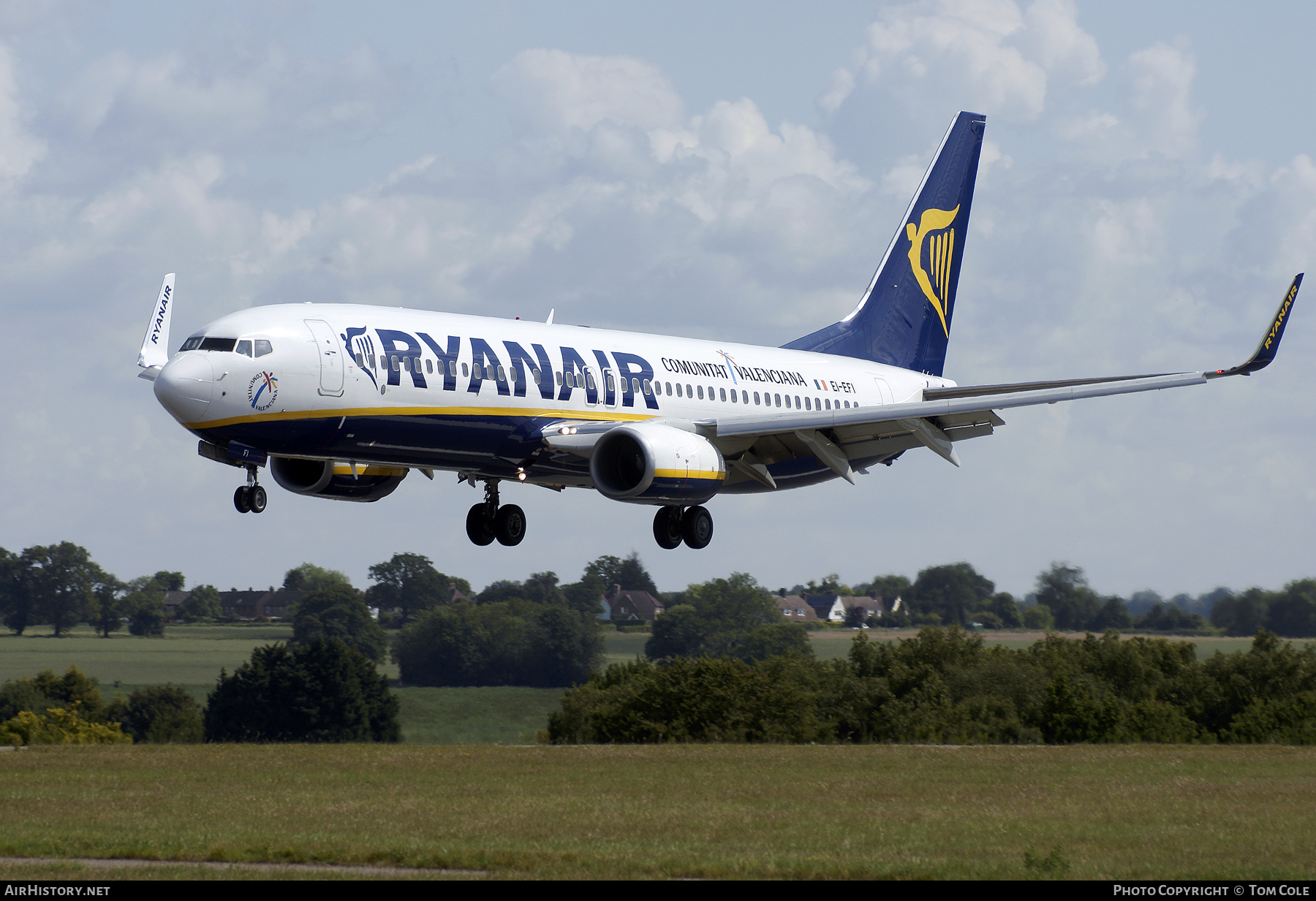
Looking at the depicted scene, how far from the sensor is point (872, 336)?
55062mm

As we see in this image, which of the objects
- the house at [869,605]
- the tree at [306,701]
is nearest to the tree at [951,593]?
the house at [869,605]

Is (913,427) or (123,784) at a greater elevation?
(913,427)

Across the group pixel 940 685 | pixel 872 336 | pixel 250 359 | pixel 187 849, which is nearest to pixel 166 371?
pixel 250 359

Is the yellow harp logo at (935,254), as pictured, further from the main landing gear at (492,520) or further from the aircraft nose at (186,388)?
the aircraft nose at (186,388)

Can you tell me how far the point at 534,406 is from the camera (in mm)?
38625

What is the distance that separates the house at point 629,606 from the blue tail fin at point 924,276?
77857 millimetres

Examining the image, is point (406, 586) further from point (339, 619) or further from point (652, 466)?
point (652, 466)

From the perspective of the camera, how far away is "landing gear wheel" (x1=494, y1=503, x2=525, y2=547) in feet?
149

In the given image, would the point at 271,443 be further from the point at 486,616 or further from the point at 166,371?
the point at 486,616

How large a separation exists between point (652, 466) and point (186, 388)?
1117cm

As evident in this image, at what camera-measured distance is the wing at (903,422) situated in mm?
41312

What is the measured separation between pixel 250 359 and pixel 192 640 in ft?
434

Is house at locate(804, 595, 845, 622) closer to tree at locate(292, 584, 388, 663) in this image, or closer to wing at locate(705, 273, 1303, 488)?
tree at locate(292, 584, 388, 663)

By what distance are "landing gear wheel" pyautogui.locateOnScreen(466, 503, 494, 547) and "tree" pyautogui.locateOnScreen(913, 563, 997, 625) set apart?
76.3 m
